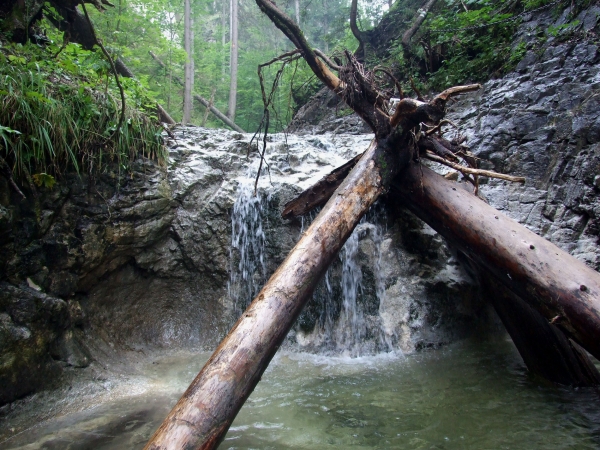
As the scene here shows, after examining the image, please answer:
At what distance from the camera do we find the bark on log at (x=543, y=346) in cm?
303

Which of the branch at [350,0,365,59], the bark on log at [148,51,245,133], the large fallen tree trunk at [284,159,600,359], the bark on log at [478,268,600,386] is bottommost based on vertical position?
the bark on log at [478,268,600,386]

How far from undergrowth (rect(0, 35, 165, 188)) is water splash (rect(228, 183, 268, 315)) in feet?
4.70

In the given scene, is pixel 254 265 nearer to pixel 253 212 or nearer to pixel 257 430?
pixel 253 212

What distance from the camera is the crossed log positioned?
1658 millimetres

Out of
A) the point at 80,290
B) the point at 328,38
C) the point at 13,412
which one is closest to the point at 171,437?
the point at 13,412

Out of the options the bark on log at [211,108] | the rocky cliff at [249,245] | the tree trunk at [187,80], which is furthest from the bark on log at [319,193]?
the tree trunk at [187,80]

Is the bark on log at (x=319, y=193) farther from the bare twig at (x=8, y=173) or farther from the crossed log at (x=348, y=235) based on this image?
the bare twig at (x=8, y=173)

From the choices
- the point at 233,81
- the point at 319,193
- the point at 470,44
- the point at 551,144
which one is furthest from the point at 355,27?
the point at 319,193

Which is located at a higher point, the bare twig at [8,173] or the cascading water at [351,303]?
the bare twig at [8,173]

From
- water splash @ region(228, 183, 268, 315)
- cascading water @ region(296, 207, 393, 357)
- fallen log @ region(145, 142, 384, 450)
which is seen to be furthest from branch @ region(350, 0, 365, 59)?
fallen log @ region(145, 142, 384, 450)

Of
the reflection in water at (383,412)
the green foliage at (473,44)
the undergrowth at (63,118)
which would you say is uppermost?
the green foliage at (473,44)

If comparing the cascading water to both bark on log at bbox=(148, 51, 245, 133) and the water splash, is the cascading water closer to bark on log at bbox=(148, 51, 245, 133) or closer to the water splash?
the water splash

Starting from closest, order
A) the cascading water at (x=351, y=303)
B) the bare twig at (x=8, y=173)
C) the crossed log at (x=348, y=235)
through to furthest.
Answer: the crossed log at (x=348, y=235) → the bare twig at (x=8, y=173) → the cascading water at (x=351, y=303)

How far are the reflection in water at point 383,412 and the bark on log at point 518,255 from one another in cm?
77
